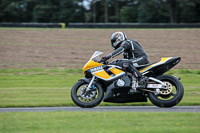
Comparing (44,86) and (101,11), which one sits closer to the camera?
(44,86)

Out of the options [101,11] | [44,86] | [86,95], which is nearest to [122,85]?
[86,95]

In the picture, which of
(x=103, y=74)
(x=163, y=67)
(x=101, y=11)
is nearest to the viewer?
(x=163, y=67)

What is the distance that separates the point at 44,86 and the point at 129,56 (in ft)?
13.9

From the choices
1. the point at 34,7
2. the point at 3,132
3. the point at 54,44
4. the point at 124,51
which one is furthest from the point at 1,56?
the point at 34,7

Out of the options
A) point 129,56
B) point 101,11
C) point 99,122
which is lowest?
point 99,122

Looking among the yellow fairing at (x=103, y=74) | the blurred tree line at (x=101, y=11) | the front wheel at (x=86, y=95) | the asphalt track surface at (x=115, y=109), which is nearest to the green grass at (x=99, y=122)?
the asphalt track surface at (x=115, y=109)

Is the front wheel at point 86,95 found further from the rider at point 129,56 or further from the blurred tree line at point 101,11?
the blurred tree line at point 101,11

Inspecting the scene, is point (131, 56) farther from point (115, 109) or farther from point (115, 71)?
point (115, 109)

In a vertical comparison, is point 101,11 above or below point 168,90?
above

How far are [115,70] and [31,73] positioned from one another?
7.44 metres

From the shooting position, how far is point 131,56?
7.36 meters

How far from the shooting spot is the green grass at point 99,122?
5.15 meters

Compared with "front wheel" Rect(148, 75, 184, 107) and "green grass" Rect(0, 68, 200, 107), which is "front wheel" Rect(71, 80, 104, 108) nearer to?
"green grass" Rect(0, 68, 200, 107)

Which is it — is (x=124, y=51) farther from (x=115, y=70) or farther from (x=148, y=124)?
(x=148, y=124)
